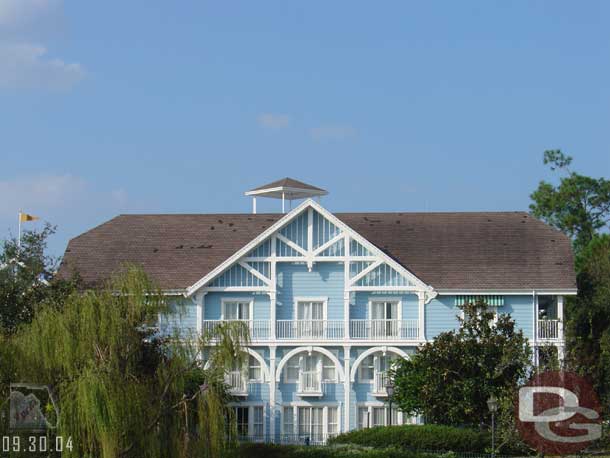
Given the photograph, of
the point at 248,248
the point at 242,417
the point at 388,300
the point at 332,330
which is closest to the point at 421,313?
the point at 388,300

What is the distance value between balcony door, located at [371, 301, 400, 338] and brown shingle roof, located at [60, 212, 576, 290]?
5.91 ft

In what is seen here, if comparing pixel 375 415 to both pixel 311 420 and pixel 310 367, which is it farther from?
pixel 310 367

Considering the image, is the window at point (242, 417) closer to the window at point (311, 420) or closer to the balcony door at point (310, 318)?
the window at point (311, 420)

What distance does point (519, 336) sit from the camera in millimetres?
45156

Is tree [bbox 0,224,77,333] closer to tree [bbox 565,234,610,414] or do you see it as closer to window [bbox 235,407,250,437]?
window [bbox 235,407,250,437]

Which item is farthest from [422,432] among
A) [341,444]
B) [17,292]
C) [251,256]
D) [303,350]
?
[17,292]

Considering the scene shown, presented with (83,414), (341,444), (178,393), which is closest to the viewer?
(83,414)

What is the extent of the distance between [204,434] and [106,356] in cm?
315

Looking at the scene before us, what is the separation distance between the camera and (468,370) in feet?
149

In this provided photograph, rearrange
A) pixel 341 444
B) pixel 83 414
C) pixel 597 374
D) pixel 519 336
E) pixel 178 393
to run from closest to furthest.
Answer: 1. pixel 83 414
2. pixel 178 393
3. pixel 341 444
4. pixel 519 336
5. pixel 597 374

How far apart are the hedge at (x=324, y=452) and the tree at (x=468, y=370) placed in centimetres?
450

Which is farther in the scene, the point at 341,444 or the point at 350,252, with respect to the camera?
the point at 350,252

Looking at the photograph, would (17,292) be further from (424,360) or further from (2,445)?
(424,360)

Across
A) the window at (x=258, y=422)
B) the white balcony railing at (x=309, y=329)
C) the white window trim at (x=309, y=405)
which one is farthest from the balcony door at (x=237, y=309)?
the white window trim at (x=309, y=405)
